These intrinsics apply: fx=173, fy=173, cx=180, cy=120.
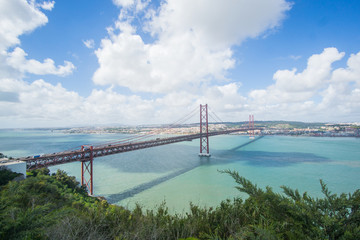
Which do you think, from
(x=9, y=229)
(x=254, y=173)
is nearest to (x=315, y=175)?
(x=254, y=173)

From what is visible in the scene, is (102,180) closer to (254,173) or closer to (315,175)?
(254,173)

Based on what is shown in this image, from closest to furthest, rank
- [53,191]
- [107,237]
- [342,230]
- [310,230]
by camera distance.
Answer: [342,230], [310,230], [107,237], [53,191]

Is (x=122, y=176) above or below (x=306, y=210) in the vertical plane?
below

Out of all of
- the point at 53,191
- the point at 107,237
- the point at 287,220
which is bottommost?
the point at 53,191

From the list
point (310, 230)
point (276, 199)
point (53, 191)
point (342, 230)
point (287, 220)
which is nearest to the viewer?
point (342, 230)

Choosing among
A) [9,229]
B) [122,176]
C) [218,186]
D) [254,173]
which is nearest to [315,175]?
[254,173]

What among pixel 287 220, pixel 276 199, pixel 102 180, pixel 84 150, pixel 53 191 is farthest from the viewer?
pixel 102 180

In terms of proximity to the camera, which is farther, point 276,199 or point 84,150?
point 84,150

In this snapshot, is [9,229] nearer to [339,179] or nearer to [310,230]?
[310,230]

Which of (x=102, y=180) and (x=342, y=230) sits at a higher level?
(x=342, y=230)
